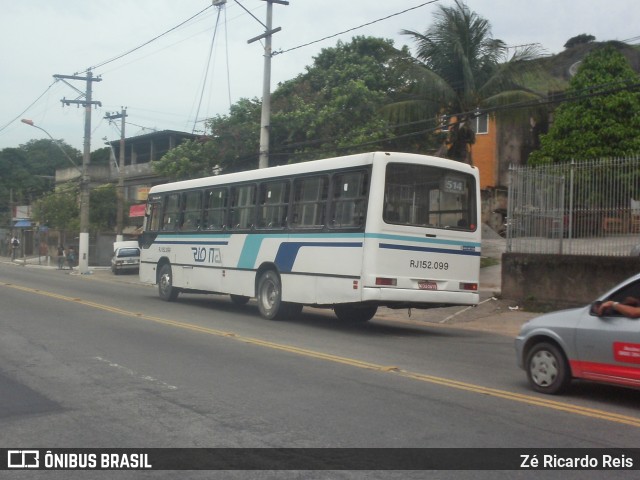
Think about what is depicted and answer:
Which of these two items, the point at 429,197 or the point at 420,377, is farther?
the point at 429,197

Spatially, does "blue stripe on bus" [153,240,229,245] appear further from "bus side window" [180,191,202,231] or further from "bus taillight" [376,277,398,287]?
"bus taillight" [376,277,398,287]

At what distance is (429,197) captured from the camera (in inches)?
567

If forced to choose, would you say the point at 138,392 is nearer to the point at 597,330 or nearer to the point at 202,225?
the point at 597,330

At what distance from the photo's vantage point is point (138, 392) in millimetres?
8672

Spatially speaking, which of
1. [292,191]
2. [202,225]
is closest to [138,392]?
[292,191]

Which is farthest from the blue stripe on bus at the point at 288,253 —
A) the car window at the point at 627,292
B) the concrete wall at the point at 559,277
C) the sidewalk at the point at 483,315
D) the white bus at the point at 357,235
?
the car window at the point at 627,292

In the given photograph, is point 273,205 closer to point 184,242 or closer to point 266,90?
point 184,242

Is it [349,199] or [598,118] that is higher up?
[598,118]

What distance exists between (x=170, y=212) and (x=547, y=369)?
15.0 metres

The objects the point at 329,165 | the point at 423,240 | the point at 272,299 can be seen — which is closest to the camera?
the point at 423,240

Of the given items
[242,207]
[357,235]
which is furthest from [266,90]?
[357,235]

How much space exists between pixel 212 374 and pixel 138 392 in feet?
4.28

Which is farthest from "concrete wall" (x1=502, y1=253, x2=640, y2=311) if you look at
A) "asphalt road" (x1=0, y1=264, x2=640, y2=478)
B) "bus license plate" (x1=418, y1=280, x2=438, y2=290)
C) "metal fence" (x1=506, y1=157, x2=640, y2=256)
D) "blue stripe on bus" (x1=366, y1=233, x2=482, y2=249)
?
"bus license plate" (x1=418, y1=280, x2=438, y2=290)

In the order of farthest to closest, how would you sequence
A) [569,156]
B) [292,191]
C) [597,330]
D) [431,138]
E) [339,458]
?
[431,138] → [569,156] → [292,191] → [597,330] → [339,458]
